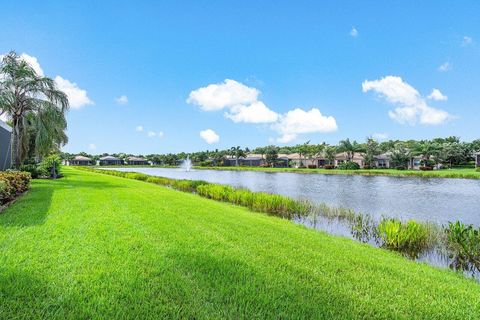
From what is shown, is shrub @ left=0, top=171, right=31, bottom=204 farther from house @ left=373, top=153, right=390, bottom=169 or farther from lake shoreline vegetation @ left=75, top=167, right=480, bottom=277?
house @ left=373, top=153, right=390, bottom=169

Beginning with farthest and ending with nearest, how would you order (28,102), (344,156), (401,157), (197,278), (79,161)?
(79,161), (344,156), (401,157), (28,102), (197,278)

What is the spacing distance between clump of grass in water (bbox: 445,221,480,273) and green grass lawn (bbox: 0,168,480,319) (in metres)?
3.27

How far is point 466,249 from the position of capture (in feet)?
27.4

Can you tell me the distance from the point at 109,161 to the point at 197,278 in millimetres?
133729

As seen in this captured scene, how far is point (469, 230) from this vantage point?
8.41m

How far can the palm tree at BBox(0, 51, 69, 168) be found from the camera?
19.7m

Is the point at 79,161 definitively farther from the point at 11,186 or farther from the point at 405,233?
the point at 405,233

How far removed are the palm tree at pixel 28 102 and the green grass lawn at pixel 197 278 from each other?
15771mm

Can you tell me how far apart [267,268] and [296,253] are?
1.22 m

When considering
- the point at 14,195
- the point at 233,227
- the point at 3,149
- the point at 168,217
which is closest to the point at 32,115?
the point at 3,149

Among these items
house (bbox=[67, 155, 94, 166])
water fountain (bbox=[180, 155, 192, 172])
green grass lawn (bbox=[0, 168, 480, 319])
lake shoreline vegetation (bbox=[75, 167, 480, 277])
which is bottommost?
lake shoreline vegetation (bbox=[75, 167, 480, 277])

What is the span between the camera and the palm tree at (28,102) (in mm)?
19672

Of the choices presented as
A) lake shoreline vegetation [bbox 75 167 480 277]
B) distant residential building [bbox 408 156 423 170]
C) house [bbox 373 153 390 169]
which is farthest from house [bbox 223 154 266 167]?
lake shoreline vegetation [bbox 75 167 480 277]

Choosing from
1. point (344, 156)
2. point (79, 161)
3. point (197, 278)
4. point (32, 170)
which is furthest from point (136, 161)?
point (197, 278)
